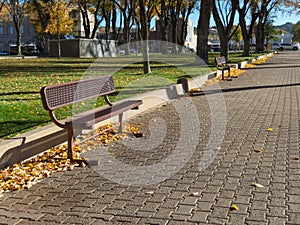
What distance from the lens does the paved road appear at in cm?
390

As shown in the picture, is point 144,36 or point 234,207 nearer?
point 234,207

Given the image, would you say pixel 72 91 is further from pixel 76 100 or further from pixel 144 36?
pixel 144 36

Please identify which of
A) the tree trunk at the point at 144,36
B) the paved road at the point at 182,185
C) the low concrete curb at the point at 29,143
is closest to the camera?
the paved road at the point at 182,185

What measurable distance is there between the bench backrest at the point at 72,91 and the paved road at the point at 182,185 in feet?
3.07

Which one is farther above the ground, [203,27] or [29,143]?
[203,27]

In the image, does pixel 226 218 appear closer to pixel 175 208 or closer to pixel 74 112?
pixel 175 208

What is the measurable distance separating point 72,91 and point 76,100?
0.55 feet

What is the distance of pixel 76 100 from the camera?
6.25 meters

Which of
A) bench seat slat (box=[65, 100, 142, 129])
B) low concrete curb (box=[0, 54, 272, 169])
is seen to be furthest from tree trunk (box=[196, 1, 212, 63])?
low concrete curb (box=[0, 54, 272, 169])

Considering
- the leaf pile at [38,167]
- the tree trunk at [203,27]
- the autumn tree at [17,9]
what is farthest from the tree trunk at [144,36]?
the autumn tree at [17,9]

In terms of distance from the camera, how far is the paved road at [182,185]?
3.90m

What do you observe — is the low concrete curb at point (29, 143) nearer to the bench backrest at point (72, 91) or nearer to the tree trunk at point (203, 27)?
the bench backrest at point (72, 91)

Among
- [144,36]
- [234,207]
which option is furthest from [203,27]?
[234,207]

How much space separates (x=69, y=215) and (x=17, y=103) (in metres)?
5.78
